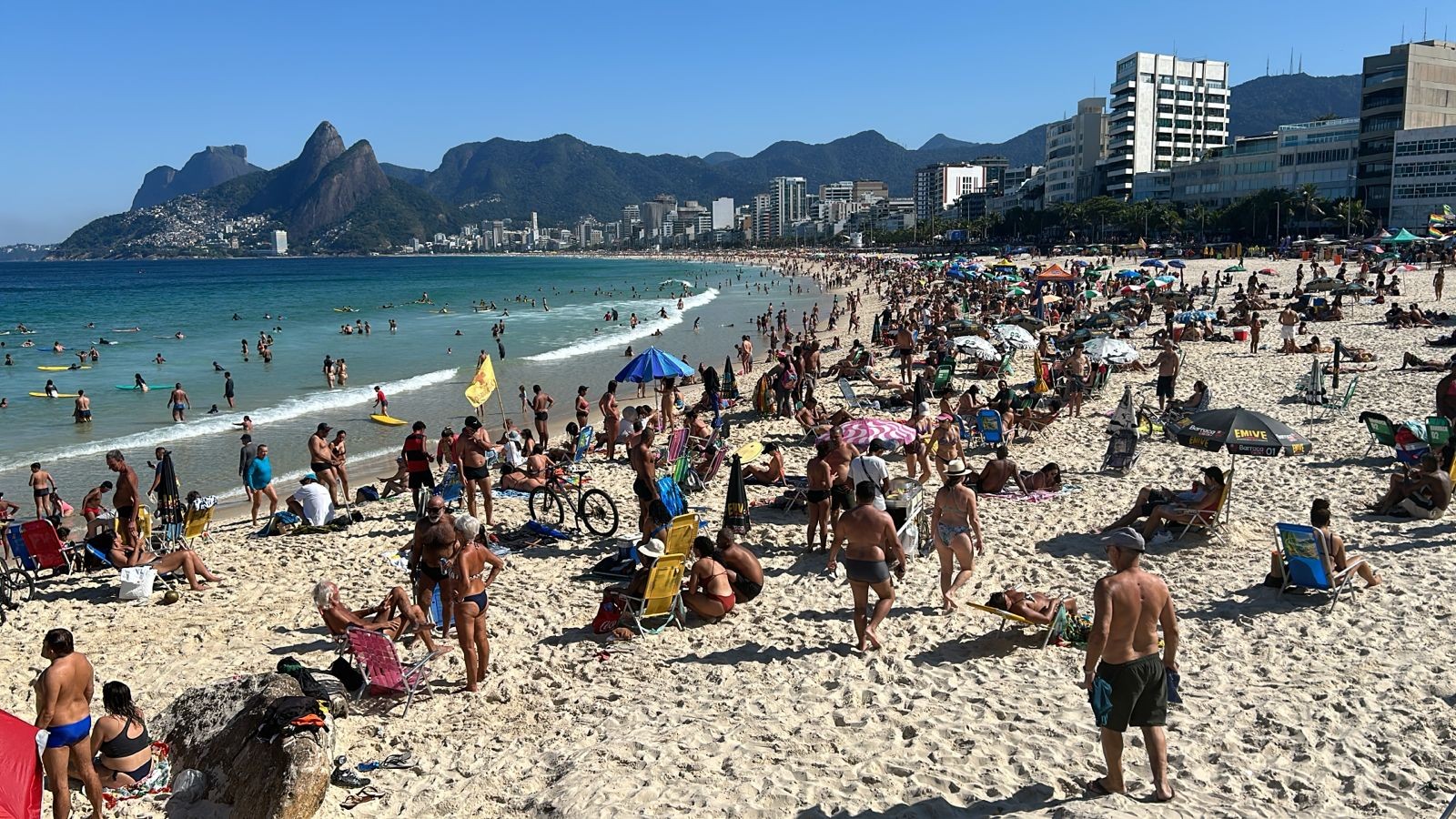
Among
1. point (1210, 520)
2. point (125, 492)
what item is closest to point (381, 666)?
point (125, 492)

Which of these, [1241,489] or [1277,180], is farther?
[1277,180]

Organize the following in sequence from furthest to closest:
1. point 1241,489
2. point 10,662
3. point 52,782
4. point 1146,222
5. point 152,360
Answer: point 1146,222 → point 152,360 → point 1241,489 → point 10,662 → point 52,782

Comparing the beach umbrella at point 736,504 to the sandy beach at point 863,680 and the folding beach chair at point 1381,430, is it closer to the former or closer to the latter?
the sandy beach at point 863,680

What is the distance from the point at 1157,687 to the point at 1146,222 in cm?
8511

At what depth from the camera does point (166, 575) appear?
8.88 meters

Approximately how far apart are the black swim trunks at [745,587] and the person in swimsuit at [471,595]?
1990 mm

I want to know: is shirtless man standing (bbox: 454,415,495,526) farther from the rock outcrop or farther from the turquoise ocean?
the turquoise ocean

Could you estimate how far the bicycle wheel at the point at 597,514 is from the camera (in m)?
9.86

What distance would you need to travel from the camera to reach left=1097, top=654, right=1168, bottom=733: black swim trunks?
13.7ft

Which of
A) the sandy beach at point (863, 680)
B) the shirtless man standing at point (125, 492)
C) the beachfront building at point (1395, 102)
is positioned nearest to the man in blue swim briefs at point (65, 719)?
the sandy beach at point (863, 680)

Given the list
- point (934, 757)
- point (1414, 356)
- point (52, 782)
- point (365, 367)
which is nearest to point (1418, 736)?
point (934, 757)

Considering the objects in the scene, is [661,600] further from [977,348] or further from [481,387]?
[977,348]

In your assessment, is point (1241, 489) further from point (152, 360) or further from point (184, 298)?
point (184, 298)

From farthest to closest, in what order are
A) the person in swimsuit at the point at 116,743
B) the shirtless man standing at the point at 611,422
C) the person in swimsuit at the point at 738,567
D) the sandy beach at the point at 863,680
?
the shirtless man standing at the point at 611,422, the person in swimsuit at the point at 738,567, the person in swimsuit at the point at 116,743, the sandy beach at the point at 863,680
